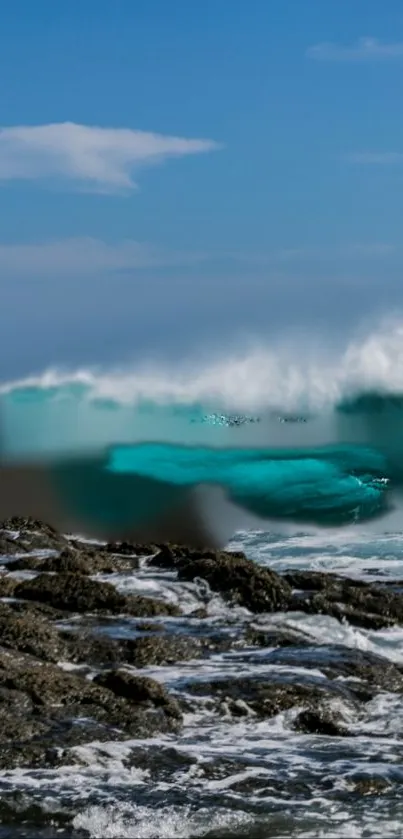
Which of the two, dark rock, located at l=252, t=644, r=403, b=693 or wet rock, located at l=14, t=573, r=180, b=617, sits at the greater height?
wet rock, located at l=14, t=573, r=180, b=617

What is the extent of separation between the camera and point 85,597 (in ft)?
53.1

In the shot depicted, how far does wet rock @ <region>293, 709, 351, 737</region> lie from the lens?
11180 millimetres

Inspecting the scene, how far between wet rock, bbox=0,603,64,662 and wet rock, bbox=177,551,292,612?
3.30 meters

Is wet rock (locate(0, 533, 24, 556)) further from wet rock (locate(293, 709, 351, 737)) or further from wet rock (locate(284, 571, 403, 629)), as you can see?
wet rock (locate(293, 709, 351, 737))

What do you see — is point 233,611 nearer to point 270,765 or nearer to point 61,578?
point 61,578

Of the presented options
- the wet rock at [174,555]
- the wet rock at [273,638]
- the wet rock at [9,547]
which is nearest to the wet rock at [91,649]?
the wet rock at [273,638]

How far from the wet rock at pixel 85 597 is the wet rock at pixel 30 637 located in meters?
1.68

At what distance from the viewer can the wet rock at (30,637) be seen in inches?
526

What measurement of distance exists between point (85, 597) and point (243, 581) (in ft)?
7.48

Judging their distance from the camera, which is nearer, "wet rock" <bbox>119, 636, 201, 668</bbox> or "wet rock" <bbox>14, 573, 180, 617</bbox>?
"wet rock" <bbox>119, 636, 201, 668</bbox>

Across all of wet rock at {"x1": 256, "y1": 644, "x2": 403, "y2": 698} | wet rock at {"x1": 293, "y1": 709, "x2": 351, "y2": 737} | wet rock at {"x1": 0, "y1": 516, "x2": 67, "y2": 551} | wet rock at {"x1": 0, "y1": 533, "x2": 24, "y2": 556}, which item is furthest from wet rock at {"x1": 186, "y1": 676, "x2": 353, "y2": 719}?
wet rock at {"x1": 0, "y1": 516, "x2": 67, "y2": 551}

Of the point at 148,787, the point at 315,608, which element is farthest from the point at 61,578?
the point at 148,787

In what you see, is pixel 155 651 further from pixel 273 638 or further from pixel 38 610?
pixel 38 610

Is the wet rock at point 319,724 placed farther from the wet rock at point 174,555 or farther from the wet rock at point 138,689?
the wet rock at point 174,555
